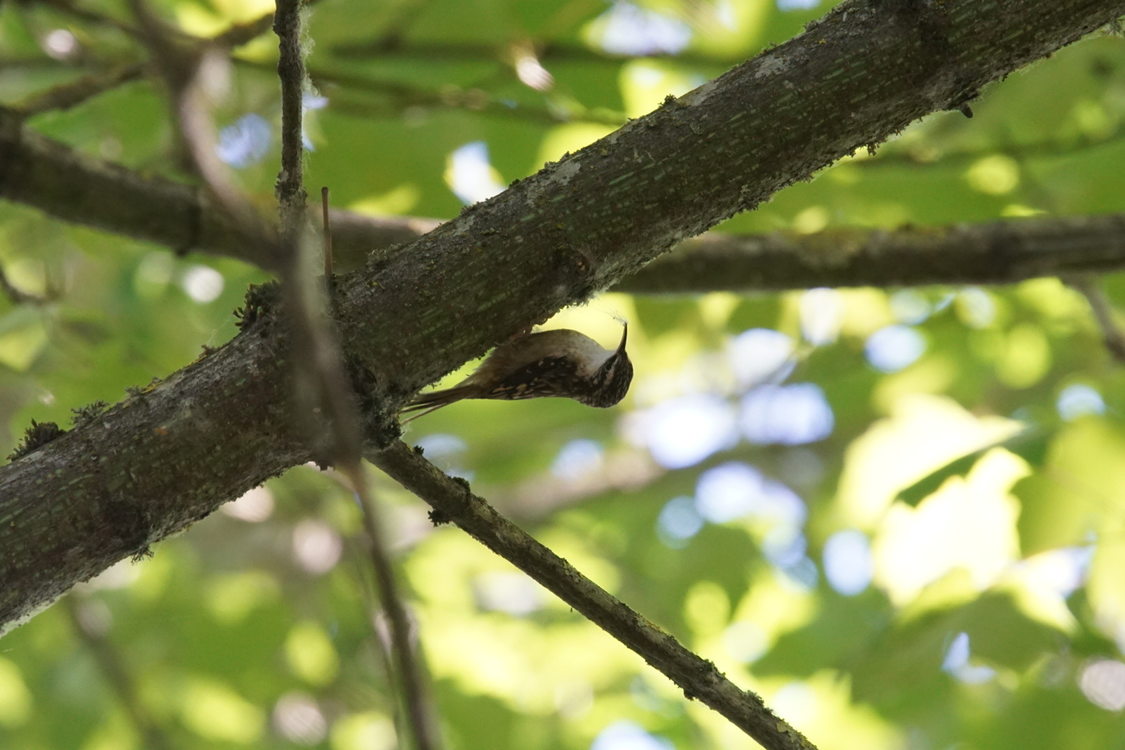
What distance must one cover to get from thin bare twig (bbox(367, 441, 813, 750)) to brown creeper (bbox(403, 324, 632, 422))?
1160 mm

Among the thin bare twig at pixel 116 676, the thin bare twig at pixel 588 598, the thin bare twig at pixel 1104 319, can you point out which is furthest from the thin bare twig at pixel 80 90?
the thin bare twig at pixel 1104 319

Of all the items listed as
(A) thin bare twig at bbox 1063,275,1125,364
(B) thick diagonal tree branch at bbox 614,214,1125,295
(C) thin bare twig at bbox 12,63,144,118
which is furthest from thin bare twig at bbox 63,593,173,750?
(A) thin bare twig at bbox 1063,275,1125,364

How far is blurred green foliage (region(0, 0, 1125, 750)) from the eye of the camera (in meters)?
3.15

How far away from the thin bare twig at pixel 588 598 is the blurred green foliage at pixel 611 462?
0.23m

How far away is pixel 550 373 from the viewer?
330 cm

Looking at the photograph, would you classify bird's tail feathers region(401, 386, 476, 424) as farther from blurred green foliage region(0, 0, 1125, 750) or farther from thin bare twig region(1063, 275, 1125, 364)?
thin bare twig region(1063, 275, 1125, 364)

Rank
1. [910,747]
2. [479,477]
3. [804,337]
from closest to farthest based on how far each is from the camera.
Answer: [804,337] → [479,477] → [910,747]

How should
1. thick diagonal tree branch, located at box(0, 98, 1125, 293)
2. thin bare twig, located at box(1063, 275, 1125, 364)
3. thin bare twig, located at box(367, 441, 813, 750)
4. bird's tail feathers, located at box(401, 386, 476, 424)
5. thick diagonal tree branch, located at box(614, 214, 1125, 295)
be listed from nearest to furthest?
1. thin bare twig, located at box(367, 441, 813, 750)
2. bird's tail feathers, located at box(401, 386, 476, 424)
3. thick diagonal tree branch, located at box(0, 98, 1125, 293)
4. thick diagonal tree branch, located at box(614, 214, 1125, 295)
5. thin bare twig, located at box(1063, 275, 1125, 364)

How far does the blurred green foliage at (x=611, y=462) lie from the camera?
315cm

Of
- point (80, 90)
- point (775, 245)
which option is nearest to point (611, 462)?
point (775, 245)

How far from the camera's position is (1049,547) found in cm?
306

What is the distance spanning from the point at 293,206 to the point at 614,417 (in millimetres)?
4726

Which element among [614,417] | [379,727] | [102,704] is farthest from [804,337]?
[102,704]

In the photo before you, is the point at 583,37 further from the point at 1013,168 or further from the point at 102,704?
the point at 102,704
